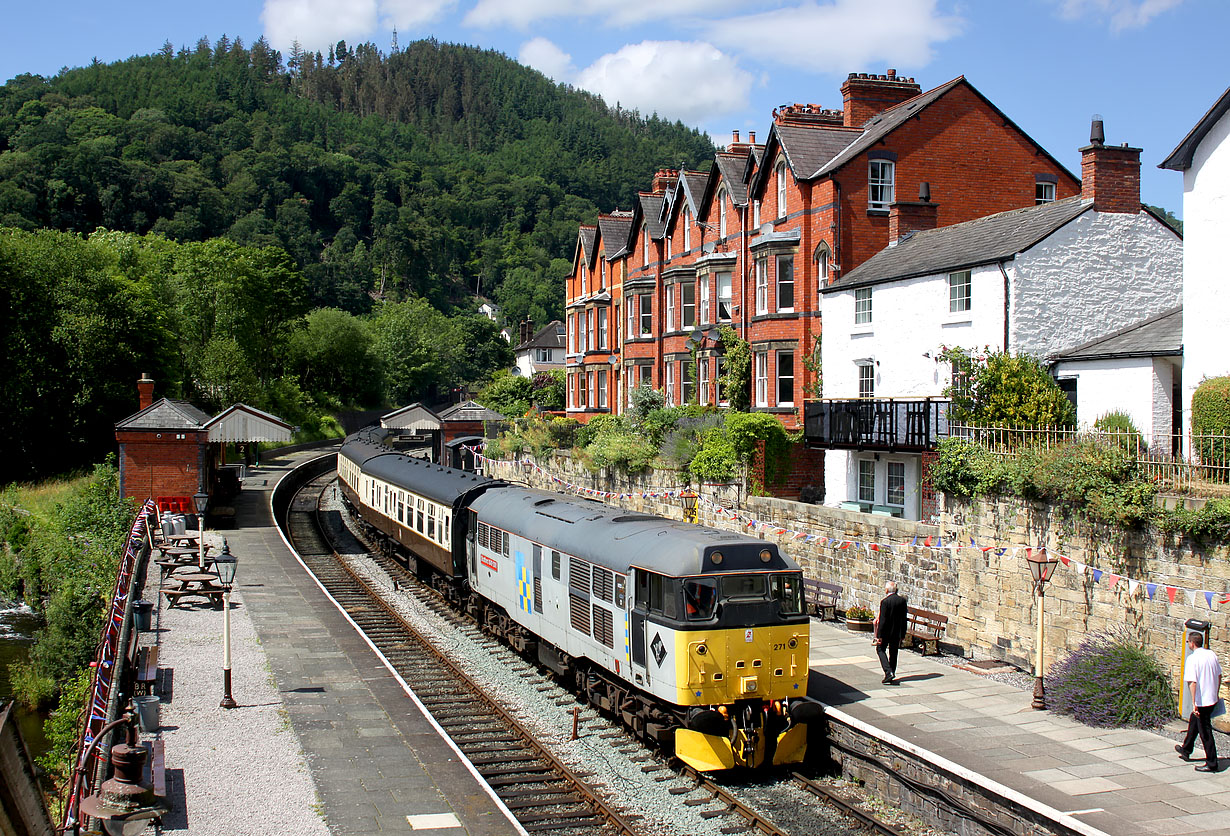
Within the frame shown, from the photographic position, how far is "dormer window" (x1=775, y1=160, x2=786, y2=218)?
30750mm

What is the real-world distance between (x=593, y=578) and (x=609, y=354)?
31.3 meters

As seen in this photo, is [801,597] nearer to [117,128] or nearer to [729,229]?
[729,229]

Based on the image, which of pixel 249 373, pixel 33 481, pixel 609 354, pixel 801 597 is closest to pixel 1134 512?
pixel 801 597

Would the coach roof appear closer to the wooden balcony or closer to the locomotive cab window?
the locomotive cab window

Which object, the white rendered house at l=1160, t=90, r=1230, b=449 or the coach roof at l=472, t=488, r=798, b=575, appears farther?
the white rendered house at l=1160, t=90, r=1230, b=449

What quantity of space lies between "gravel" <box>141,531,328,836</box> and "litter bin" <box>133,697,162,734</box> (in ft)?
0.88

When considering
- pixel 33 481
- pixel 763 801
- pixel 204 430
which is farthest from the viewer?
pixel 33 481

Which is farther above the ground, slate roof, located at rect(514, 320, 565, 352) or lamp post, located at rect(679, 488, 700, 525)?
slate roof, located at rect(514, 320, 565, 352)

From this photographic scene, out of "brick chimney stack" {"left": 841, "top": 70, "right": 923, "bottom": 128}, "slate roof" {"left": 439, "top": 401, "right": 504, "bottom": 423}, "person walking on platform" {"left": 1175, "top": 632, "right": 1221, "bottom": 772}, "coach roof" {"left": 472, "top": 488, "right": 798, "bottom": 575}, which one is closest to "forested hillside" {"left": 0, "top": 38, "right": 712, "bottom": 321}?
"slate roof" {"left": 439, "top": 401, "right": 504, "bottom": 423}

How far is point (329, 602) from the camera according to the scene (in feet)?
74.9

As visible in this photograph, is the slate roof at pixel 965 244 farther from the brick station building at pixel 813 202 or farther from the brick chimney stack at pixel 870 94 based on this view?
the brick chimney stack at pixel 870 94

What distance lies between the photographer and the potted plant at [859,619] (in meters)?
19.0

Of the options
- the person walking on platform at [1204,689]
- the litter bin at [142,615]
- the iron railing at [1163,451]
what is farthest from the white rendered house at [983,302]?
the litter bin at [142,615]

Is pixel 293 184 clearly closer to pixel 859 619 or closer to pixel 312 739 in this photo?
pixel 859 619
